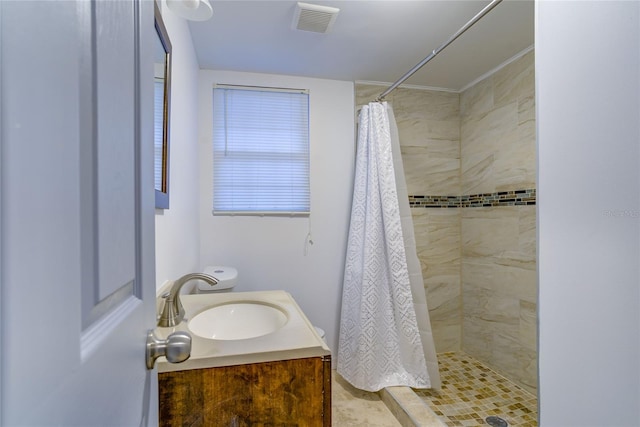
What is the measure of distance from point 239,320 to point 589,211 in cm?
122

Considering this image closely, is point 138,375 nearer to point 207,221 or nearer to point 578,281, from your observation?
point 578,281

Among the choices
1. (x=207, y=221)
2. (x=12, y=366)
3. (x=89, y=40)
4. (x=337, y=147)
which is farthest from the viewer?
(x=337, y=147)

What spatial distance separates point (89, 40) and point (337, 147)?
87.7 inches

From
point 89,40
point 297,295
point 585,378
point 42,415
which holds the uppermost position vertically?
point 89,40

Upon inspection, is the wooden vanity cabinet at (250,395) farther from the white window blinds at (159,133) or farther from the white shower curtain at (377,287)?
the white shower curtain at (377,287)

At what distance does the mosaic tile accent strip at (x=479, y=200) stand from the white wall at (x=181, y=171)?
166 centimetres

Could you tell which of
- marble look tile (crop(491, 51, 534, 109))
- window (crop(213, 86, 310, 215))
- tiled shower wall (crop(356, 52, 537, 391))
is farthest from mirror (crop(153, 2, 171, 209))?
marble look tile (crop(491, 51, 534, 109))

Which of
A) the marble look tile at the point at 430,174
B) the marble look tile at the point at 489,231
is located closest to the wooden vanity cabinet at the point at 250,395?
the marble look tile at the point at 489,231

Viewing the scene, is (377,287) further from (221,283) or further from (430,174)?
(430,174)

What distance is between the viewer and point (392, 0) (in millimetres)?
1579

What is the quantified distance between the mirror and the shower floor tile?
1913 millimetres

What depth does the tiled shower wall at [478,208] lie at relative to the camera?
215 cm

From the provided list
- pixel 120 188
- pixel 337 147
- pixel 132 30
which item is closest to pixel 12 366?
pixel 120 188

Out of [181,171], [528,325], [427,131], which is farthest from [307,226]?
[528,325]
